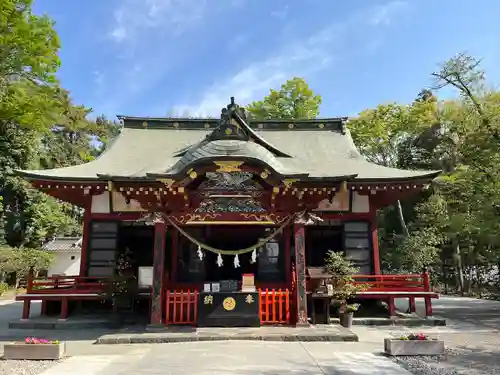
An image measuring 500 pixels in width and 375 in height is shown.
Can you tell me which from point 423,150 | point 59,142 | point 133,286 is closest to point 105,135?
point 59,142

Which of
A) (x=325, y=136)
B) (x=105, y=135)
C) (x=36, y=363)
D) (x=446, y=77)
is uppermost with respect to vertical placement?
(x=105, y=135)

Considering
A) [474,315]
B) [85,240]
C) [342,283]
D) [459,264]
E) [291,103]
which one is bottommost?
[474,315]

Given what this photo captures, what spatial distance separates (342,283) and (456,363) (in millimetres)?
4115

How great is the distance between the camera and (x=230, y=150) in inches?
395

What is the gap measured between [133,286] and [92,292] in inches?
61.3

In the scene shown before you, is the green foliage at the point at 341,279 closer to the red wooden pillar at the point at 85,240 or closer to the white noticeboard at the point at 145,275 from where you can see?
the white noticeboard at the point at 145,275

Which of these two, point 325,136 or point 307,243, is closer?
point 307,243

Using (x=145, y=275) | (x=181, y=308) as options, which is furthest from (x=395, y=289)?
(x=145, y=275)

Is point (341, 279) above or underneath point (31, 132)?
underneath

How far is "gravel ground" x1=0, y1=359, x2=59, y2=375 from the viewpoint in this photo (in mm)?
6387

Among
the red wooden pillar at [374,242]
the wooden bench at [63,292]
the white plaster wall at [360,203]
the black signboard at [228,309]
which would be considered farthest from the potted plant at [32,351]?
the white plaster wall at [360,203]

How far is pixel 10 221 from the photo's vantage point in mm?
27156

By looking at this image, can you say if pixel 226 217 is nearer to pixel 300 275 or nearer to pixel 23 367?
pixel 300 275

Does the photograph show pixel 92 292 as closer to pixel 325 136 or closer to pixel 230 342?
pixel 230 342
